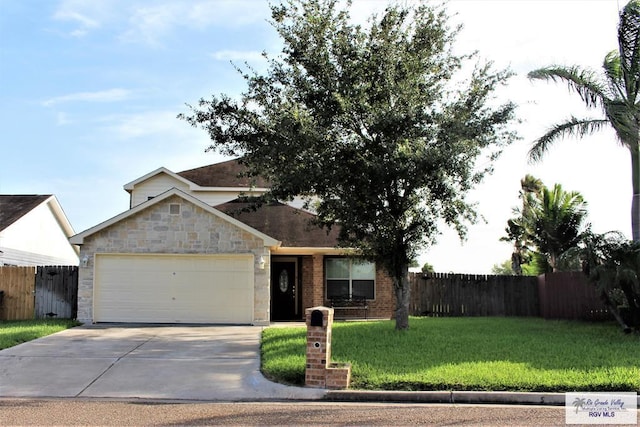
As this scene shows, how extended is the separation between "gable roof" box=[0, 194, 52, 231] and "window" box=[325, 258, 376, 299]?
1359 centimetres

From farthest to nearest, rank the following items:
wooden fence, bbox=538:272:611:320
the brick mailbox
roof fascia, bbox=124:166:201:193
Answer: roof fascia, bbox=124:166:201:193, wooden fence, bbox=538:272:611:320, the brick mailbox

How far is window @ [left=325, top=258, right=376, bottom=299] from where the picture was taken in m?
21.5

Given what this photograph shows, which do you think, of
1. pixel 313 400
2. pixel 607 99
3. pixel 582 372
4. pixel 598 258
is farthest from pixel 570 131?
pixel 313 400

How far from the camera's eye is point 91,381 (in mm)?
10008

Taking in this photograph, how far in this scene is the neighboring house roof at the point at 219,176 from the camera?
2680 cm

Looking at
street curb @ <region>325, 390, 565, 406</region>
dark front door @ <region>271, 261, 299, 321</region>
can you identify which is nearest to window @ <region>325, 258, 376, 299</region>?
dark front door @ <region>271, 261, 299, 321</region>

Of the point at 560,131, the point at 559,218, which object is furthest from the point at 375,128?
the point at 559,218

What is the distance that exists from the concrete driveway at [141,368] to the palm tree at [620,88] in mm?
10498

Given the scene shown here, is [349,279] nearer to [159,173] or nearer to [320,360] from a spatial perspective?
[159,173]

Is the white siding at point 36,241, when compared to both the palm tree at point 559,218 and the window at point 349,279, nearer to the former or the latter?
the window at point 349,279

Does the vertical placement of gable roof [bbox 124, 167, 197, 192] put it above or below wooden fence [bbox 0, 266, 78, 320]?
above

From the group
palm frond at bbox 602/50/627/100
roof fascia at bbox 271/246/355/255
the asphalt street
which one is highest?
palm frond at bbox 602/50/627/100

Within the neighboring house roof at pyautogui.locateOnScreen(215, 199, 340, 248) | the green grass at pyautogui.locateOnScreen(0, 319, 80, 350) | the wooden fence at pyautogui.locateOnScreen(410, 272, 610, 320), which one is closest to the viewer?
the green grass at pyautogui.locateOnScreen(0, 319, 80, 350)

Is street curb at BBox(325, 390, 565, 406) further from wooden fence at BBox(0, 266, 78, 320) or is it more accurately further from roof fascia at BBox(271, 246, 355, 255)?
wooden fence at BBox(0, 266, 78, 320)
